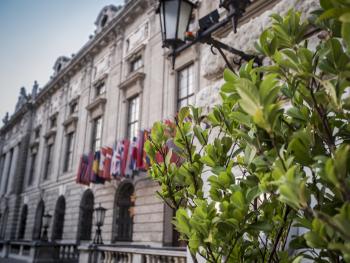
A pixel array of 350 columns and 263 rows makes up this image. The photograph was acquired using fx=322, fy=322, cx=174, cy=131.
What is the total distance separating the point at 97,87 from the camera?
19.4 metres

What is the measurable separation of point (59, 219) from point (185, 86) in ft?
42.3

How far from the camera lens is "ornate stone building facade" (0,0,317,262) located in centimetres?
1292

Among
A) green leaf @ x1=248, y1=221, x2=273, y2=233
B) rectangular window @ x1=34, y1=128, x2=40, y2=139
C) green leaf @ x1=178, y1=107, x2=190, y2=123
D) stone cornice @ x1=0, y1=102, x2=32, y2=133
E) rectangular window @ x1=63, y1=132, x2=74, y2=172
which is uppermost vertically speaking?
stone cornice @ x1=0, y1=102, x2=32, y2=133

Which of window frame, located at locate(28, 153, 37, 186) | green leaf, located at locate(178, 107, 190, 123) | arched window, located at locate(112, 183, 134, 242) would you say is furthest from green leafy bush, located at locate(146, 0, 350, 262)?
window frame, located at locate(28, 153, 37, 186)

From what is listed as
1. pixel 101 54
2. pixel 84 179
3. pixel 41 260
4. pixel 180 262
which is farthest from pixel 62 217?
pixel 180 262

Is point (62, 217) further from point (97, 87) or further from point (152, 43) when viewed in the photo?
point (152, 43)

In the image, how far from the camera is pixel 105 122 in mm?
17141

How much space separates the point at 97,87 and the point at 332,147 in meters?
19.3

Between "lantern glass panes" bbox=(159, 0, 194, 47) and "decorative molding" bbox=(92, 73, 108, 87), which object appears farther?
"decorative molding" bbox=(92, 73, 108, 87)

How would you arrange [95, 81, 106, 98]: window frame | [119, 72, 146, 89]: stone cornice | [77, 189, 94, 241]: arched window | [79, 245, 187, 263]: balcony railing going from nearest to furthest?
[79, 245, 187, 263]: balcony railing < [119, 72, 146, 89]: stone cornice < [77, 189, 94, 241]: arched window < [95, 81, 106, 98]: window frame

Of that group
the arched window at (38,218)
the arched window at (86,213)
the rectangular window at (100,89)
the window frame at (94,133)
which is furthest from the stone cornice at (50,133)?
the arched window at (86,213)

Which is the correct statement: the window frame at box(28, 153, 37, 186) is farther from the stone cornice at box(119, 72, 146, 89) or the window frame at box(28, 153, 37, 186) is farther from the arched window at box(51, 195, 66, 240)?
the stone cornice at box(119, 72, 146, 89)

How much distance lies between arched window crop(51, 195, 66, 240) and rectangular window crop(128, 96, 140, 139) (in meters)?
7.91

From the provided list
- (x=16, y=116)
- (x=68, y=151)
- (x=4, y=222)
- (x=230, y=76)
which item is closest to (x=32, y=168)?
(x=4, y=222)
